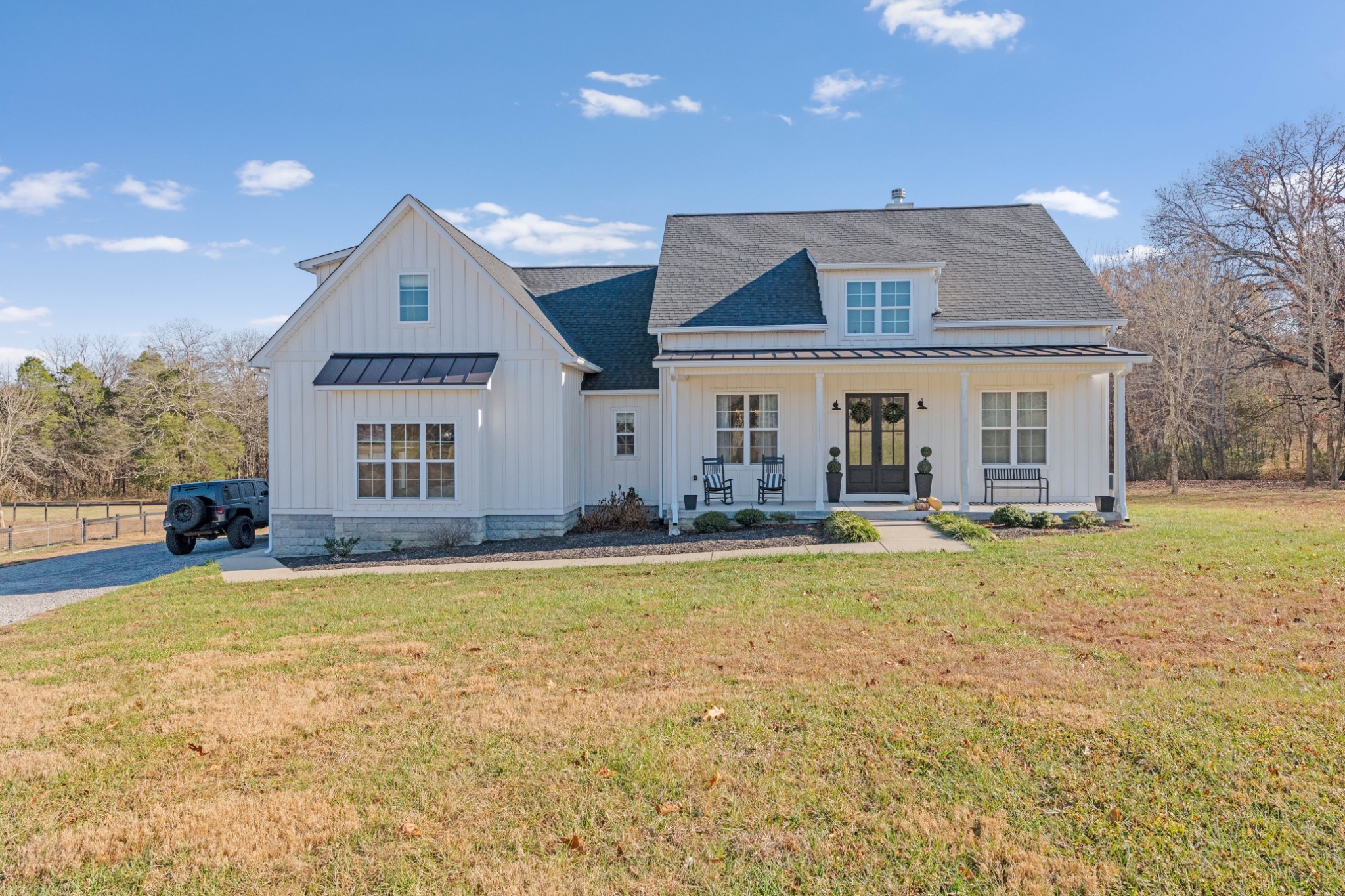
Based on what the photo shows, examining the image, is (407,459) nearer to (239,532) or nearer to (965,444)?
(239,532)

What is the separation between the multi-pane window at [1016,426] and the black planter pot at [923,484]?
1.64 metres

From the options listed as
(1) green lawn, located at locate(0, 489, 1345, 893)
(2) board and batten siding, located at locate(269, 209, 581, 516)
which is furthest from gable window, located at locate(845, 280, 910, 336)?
(1) green lawn, located at locate(0, 489, 1345, 893)

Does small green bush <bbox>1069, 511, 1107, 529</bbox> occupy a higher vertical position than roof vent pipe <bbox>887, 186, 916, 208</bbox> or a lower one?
lower

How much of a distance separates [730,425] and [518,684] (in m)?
11.7

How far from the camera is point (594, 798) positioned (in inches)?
161

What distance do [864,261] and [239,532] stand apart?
655 inches

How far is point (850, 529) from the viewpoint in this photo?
508 inches

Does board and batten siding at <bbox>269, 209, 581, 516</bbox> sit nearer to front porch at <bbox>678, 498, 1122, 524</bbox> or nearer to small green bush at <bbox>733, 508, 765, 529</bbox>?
front porch at <bbox>678, 498, 1122, 524</bbox>

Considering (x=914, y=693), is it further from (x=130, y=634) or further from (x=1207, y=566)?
(x=130, y=634)

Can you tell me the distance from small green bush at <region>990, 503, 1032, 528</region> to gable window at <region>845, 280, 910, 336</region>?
480cm

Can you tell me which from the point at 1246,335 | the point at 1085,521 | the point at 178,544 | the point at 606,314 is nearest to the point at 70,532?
the point at 178,544

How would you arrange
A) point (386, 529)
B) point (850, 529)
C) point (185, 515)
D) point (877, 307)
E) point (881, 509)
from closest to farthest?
point (850, 529)
point (386, 529)
point (881, 509)
point (877, 307)
point (185, 515)

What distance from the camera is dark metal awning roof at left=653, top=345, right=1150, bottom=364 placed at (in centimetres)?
1475

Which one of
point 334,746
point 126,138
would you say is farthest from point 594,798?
point 126,138
